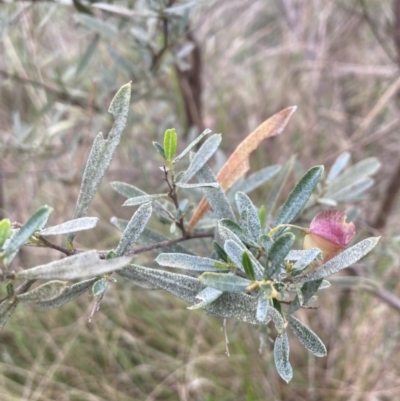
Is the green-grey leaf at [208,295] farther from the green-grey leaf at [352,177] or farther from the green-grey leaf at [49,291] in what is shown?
the green-grey leaf at [352,177]

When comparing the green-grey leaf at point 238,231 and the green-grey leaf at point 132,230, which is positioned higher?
the green-grey leaf at point 132,230

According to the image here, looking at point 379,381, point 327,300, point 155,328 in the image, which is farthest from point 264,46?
point 379,381

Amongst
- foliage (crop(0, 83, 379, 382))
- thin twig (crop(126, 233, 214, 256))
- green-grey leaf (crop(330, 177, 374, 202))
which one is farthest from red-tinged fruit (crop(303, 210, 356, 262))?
green-grey leaf (crop(330, 177, 374, 202))

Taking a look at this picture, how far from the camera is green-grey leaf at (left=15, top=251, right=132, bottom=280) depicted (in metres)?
0.23

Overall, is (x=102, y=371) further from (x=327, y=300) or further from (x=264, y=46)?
(x=264, y=46)

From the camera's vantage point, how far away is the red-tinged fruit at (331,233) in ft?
0.99

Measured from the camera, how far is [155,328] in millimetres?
1175

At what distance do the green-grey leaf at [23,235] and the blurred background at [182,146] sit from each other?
0.49 meters

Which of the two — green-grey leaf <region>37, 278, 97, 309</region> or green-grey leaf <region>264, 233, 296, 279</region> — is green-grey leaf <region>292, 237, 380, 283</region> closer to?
green-grey leaf <region>264, 233, 296, 279</region>

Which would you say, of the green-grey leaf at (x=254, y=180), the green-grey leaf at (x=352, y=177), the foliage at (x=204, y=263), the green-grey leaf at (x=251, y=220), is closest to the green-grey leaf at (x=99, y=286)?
the foliage at (x=204, y=263)

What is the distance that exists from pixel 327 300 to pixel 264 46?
3.24 feet

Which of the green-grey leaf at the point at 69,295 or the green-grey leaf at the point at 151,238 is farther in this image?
the green-grey leaf at the point at 151,238

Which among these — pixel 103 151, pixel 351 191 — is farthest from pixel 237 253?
pixel 351 191

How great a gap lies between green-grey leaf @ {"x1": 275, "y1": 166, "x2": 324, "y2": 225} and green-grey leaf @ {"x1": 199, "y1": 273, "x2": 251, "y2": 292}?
74 millimetres
